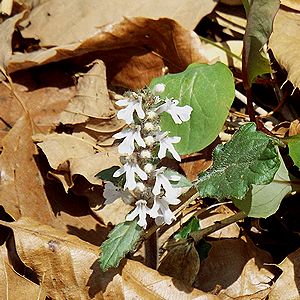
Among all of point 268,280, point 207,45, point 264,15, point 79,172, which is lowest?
point 268,280

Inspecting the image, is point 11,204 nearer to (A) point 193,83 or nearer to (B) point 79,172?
(B) point 79,172

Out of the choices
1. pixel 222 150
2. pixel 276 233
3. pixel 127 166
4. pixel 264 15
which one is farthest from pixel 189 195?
pixel 264 15

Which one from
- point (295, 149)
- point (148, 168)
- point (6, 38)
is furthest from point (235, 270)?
point (6, 38)

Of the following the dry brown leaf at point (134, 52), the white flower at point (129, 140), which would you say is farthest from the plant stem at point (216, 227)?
the dry brown leaf at point (134, 52)

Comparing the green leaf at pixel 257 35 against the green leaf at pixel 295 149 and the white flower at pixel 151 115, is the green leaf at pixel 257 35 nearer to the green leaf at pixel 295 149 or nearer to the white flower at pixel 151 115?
the green leaf at pixel 295 149

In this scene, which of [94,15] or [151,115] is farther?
[94,15]

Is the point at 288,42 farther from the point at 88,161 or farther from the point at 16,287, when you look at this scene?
the point at 16,287
